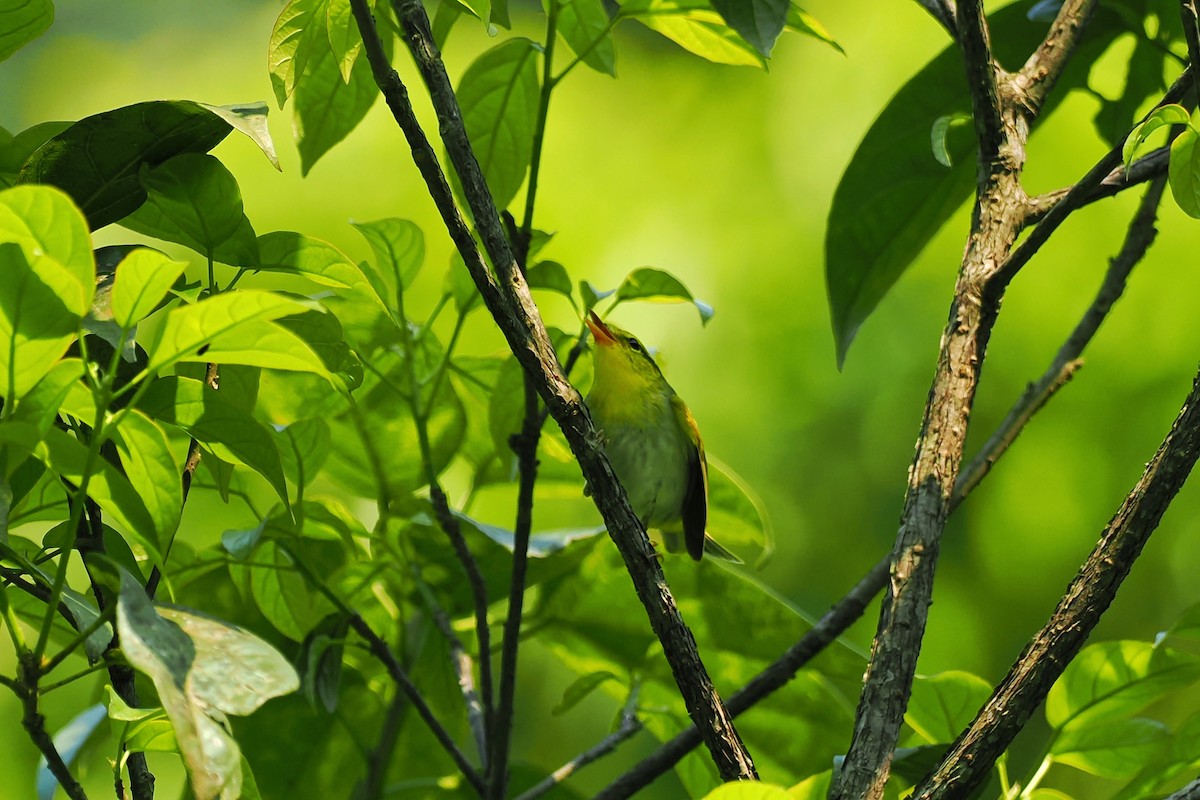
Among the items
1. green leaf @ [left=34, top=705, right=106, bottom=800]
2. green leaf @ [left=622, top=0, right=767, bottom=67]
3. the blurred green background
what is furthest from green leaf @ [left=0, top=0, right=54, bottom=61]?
the blurred green background

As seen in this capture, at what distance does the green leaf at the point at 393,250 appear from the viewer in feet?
2.55

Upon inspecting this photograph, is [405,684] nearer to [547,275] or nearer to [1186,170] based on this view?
[547,275]

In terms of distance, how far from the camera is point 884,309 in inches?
85.4

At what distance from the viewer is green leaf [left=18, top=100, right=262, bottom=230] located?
549 millimetres

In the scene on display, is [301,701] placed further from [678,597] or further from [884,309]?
[884,309]

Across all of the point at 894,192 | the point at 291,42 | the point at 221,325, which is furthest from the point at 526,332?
the point at 894,192

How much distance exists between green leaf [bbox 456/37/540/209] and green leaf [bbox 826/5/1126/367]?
9.0 inches

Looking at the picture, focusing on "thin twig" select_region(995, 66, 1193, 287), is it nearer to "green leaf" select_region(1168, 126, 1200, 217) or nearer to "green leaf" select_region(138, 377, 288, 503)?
"green leaf" select_region(1168, 126, 1200, 217)

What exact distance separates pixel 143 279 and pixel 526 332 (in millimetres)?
152

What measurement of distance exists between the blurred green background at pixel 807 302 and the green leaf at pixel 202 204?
1119 mm

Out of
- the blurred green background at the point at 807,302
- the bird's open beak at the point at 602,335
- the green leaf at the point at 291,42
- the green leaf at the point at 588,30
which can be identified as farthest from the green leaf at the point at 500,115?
the blurred green background at the point at 807,302

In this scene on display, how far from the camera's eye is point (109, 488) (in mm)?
497

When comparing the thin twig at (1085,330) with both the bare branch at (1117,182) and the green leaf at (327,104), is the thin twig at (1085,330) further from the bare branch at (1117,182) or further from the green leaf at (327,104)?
the green leaf at (327,104)

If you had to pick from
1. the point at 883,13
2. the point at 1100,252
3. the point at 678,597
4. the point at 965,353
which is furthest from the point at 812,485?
the point at 965,353
